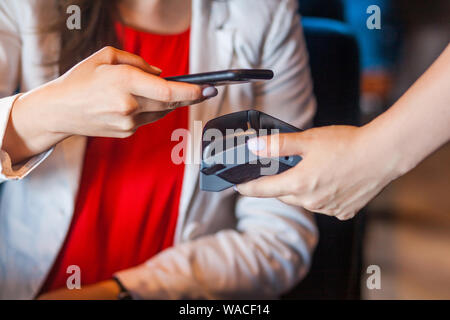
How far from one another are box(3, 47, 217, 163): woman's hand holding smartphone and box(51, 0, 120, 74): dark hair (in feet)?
0.27

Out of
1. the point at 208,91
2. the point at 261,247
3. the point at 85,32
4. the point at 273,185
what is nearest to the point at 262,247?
the point at 261,247

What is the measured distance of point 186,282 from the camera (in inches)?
29.7

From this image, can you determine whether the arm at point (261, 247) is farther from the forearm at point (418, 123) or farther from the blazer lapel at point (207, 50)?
A: the forearm at point (418, 123)

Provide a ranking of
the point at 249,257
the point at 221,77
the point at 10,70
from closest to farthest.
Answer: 1. the point at 221,77
2. the point at 10,70
3. the point at 249,257

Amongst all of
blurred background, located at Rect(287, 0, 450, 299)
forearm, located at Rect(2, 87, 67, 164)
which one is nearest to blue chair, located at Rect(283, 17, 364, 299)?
blurred background, located at Rect(287, 0, 450, 299)

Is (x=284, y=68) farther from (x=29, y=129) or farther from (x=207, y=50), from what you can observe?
(x=29, y=129)

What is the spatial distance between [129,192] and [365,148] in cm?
36

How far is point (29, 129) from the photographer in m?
0.61

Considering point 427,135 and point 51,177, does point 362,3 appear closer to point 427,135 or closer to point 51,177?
point 427,135

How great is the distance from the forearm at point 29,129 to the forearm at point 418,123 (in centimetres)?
40

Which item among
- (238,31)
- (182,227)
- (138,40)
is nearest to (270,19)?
(238,31)

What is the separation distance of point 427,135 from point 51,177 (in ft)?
1.67

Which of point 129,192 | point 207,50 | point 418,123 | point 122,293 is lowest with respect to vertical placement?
point 122,293
